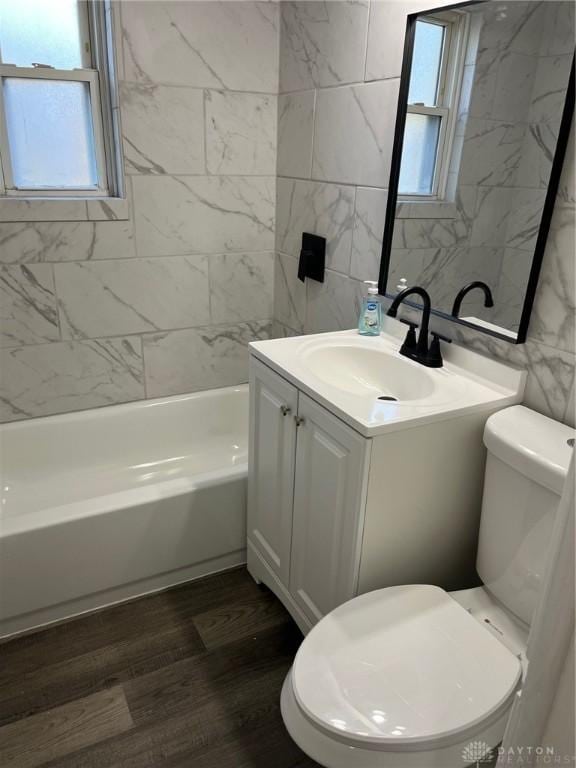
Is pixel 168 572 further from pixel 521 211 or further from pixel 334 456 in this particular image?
pixel 521 211

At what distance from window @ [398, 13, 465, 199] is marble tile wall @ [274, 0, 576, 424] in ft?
0.27

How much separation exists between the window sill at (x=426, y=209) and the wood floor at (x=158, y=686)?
1.39 metres

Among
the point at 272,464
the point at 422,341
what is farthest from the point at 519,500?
the point at 272,464

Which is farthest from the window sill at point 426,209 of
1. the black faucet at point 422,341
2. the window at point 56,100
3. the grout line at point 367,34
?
the window at point 56,100

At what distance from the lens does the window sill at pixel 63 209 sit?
2.04 metres

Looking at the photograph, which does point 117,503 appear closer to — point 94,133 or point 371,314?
point 371,314

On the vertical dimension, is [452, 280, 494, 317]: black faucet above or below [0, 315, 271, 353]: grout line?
above

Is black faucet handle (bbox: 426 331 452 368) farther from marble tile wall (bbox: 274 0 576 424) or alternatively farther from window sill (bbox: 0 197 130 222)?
window sill (bbox: 0 197 130 222)

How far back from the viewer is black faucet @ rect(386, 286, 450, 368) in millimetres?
1667

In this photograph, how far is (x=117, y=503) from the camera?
6.13 feet

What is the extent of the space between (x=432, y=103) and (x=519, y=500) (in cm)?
114

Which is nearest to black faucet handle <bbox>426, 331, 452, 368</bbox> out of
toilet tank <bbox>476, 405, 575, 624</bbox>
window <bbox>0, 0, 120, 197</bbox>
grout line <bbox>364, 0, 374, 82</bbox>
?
toilet tank <bbox>476, 405, 575, 624</bbox>
